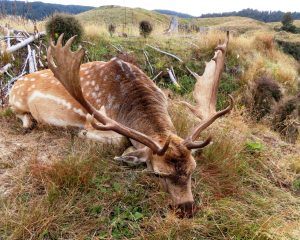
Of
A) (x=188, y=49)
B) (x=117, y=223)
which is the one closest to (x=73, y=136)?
(x=117, y=223)

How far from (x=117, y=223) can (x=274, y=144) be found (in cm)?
374

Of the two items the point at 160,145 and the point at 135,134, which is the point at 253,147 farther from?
the point at 135,134

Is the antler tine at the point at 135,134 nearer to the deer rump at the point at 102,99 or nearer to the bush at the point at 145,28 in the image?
the deer rump at the point at 102,99

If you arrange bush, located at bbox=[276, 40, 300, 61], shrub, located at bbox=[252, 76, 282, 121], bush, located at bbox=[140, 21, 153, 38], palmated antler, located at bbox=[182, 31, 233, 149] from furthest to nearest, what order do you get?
1. bush, located at bbox=[276, 40, 300, 61]
2. bush, located at bbox=[140, 21, 153, 38]
3. shrub, located at bbox=[252, 76, 282, 121]
4. palmated antler, located at bbox=[182, 31, 233, 149]

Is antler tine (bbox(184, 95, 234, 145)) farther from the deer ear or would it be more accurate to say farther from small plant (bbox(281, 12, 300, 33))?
small plant (bbox(281, 12, 300, 33))

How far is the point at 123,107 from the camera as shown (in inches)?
180

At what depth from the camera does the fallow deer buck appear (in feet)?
11.7

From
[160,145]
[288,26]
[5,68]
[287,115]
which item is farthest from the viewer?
[288,26]

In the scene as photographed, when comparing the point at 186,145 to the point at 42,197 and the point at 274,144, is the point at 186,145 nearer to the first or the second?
the point at 42,197

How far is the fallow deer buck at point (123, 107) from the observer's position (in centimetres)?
355

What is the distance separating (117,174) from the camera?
418 cm

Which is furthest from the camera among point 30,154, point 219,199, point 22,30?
point 22,30

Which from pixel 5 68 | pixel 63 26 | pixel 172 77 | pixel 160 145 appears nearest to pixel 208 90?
pixel 160 145

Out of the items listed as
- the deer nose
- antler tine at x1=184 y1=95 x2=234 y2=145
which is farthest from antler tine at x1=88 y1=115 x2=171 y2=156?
the deer nose
